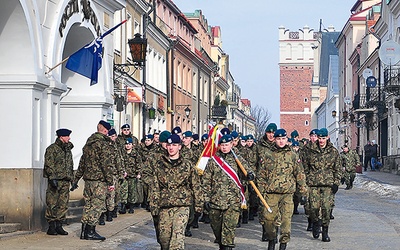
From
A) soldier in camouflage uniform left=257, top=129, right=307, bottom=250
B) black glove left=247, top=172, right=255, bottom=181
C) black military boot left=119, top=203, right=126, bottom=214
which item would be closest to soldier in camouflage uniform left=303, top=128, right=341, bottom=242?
soldier in camouflage uniform left=257, top=129, right=307, bottom=250

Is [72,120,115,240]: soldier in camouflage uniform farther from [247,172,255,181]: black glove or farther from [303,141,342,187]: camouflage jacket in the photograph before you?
[303,141,342,187]: camouflage jacket

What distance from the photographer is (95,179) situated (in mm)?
12516

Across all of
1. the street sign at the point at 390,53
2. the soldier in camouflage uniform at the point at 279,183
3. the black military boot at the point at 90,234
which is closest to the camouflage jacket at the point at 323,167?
the soldier in camouflage uniform at the point at 279,183

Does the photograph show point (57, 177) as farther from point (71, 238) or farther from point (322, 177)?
point (322, 177)

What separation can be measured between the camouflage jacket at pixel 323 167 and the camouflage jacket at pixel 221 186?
2.94 metres

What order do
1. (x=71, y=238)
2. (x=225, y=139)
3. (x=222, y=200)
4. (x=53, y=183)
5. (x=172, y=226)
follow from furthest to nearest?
(x=53, y=183)
(x=71, y=238)
(x=225, y=139)
(x=222, y=200)
(x=172, y=226)

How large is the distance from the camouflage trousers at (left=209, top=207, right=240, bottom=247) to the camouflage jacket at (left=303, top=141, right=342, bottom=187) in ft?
10.2

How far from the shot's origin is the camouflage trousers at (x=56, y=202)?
1318 cm

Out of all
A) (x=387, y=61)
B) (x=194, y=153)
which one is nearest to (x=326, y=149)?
(x=194, y=153)

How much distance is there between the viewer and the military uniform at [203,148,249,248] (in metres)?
10.5

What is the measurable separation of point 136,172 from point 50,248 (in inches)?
271

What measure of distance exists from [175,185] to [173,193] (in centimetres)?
10

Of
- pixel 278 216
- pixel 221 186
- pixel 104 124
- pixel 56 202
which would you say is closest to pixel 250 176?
pixel 221 186

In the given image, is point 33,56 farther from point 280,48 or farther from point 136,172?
point 280,48
